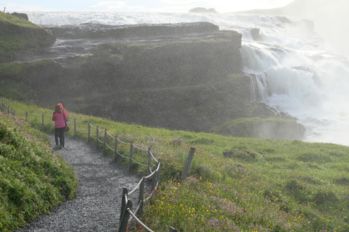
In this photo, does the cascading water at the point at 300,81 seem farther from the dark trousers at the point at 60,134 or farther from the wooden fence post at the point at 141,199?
the wooden fence post at the point at 141,199

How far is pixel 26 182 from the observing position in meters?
Result: 15.8

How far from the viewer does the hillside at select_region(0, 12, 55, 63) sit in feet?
198

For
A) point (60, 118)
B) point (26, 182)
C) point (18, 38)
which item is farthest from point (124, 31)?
point (26, 182)

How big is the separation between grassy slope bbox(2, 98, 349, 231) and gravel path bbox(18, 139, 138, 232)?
1768 mm

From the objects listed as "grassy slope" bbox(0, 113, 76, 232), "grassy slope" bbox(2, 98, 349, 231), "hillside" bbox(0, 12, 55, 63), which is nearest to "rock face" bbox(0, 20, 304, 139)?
"hillside" bbox(0, 12, 55, 63)

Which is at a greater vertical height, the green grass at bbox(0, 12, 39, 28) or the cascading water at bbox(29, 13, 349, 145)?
the green grass at bbox(0, 12, 39, 28)

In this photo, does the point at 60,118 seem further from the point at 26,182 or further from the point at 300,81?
the point at 300,81

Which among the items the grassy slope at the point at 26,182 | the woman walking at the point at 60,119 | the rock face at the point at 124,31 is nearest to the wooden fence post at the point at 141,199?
the grassy slope at the point at 26,182

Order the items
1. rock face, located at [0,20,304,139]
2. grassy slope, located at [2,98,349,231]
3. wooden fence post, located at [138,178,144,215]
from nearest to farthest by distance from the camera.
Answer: wooden fence post, located at [138,178,144,215] < grassy slope, located at [2,98,349,231] < rock face, located at [0,20,304,139]

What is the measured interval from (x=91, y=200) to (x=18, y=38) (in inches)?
1985

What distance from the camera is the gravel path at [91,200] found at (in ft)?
49.5

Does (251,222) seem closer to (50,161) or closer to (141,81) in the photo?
(50,161)

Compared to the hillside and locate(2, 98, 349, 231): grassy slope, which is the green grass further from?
locate(2, 98, 349, 231): grassy slope

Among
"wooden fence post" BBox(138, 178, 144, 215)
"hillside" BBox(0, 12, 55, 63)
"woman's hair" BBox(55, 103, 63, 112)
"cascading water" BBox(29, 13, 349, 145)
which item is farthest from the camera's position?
"cascading water" BBox(29, 13, 349, 145)
